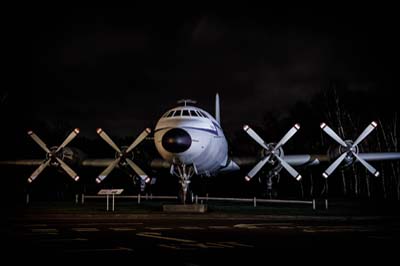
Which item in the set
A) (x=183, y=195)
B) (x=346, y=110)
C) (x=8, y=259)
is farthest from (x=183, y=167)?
(x=346, y=110)

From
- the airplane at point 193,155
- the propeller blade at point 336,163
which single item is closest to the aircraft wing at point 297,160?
the airplane at point 193,155

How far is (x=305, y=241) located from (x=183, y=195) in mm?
13162

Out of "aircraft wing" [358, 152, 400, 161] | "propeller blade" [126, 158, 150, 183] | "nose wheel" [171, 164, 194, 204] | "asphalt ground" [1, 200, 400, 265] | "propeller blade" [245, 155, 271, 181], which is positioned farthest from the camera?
"aircraft wing" [358, 152, 400, 161]

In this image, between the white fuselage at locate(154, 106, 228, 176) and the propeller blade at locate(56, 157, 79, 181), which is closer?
the white fuselage at locate(154, 106, 228, 176)

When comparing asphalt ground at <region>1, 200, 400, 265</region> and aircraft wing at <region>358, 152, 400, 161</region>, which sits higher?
aircraft wing at <region>358, 152, 400, 161</region>

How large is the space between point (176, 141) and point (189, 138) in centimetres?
83

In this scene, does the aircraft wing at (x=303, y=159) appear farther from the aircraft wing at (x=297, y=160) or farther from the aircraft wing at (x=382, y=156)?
the aircraft wing at (x=382, y=156)

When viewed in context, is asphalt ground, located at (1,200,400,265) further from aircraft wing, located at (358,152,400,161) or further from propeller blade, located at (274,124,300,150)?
aircraft wing, located at (358,152,400,161)

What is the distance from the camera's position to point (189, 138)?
22.3 meters

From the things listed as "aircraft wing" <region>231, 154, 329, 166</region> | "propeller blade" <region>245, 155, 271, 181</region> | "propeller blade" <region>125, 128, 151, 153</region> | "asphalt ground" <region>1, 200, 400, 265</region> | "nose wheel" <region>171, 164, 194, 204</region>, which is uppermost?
"propeller blade" <region>125, 128, 151, 153</region>

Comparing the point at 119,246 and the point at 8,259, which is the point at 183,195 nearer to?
the point at 119,246

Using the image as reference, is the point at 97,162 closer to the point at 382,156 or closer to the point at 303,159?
the point at 303,159

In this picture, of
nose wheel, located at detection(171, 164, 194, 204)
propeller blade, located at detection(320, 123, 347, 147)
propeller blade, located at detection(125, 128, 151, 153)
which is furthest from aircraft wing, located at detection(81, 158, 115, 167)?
propeller blade, located at detection(320, 123, 347, 147)

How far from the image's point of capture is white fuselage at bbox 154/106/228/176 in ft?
72.3
